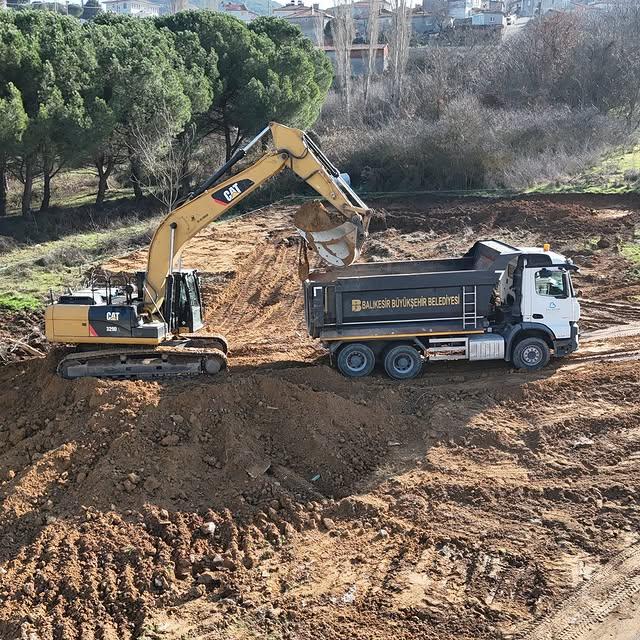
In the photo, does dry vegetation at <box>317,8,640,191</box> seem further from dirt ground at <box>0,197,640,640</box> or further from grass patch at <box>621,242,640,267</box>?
dirt ground at <box>0,197,640,640</box>

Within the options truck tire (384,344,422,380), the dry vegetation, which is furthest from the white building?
truck tire (384,344,422,380)

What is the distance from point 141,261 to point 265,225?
21.4 feet

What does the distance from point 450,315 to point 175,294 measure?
5505mm

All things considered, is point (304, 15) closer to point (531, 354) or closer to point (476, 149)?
point (476, 149)

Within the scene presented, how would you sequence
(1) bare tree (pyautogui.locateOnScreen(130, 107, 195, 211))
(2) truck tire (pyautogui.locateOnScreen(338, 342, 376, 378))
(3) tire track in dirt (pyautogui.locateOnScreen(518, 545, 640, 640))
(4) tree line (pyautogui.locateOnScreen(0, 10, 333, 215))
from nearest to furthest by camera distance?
(3) tire track in dirt (pyautogui.locateOnScreen(518, 545, 640, 640)) < (2) truck tire (pyautogui.locateOnScreen(338, 342, 376, 378)) < (4) tree line (pyautogui.locateOnScreen(0, 10, 333, 215)) < (1) bare tree (pyautogui.locateOnScreen(130, 107, 195, 211))

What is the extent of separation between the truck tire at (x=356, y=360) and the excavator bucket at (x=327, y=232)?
1.79 meters

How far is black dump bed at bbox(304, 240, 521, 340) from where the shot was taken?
14.7 metres

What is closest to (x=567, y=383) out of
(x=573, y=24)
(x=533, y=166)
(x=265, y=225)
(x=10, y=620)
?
(x=10, y=620)

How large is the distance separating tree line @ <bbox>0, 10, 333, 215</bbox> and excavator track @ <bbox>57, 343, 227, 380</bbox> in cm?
1445

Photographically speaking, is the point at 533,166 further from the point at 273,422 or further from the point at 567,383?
the point at 273,422

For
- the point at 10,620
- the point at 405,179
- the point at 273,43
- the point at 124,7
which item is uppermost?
the point at 124,7

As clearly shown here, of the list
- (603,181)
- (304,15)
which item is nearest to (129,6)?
(304,15)

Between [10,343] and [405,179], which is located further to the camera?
[405,179]

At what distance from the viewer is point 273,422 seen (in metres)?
12.9
